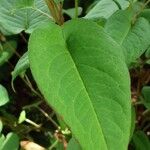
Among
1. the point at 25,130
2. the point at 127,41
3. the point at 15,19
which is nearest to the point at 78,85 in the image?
Result: the point at 127,41

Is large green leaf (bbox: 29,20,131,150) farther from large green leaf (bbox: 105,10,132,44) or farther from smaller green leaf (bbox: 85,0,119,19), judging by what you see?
smaller green leaf (bbox: 85,0,119,19)

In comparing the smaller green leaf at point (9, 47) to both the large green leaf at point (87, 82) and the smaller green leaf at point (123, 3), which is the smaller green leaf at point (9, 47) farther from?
the large green leaf at point (87, 82)

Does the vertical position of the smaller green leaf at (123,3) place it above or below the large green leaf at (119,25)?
below

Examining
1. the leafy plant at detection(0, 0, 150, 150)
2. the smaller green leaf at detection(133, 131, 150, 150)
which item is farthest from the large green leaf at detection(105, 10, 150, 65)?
the smaller green leaf at detection(133, 131, 150, 150)

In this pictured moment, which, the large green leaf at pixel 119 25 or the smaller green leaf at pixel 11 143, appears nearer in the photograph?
the large green leaf at pixel 119 25

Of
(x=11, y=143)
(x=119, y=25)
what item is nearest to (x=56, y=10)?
(x=119, y=25)

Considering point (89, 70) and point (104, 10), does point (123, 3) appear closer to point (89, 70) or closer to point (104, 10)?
point (104, 10)

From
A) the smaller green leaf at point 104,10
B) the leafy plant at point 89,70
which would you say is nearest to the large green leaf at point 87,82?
the leafy plant at point 89,70
